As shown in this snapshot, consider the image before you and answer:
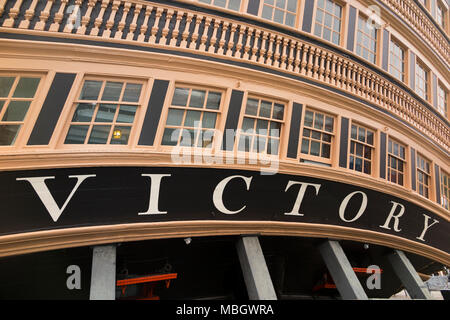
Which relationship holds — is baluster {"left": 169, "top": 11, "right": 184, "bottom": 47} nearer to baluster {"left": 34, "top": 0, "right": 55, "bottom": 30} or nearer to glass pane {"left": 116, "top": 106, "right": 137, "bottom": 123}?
glass pane {"left": 116, "top": 106, "right": 137, "bottom": 123}

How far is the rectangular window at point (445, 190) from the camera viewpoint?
760 cm

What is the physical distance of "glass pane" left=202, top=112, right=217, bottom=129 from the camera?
4.62 meters

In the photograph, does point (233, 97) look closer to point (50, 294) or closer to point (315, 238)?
point (315, 238)

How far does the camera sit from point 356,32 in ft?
21.3

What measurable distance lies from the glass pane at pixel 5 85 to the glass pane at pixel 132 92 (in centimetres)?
158

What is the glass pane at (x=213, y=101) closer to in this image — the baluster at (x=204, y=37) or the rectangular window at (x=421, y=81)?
the baluster at (x=204, y=37)

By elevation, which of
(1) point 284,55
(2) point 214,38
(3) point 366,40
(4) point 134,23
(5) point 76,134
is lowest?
(5) point 76,134

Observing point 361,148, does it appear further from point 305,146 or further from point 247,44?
point 247,44

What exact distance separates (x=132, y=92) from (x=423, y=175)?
798 cm

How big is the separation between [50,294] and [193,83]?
14.5 feet

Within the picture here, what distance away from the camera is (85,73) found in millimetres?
4020

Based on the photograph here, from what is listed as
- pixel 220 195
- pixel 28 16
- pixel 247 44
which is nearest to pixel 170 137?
pixel 220 195

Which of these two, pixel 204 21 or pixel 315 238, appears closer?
pixel 204 21
